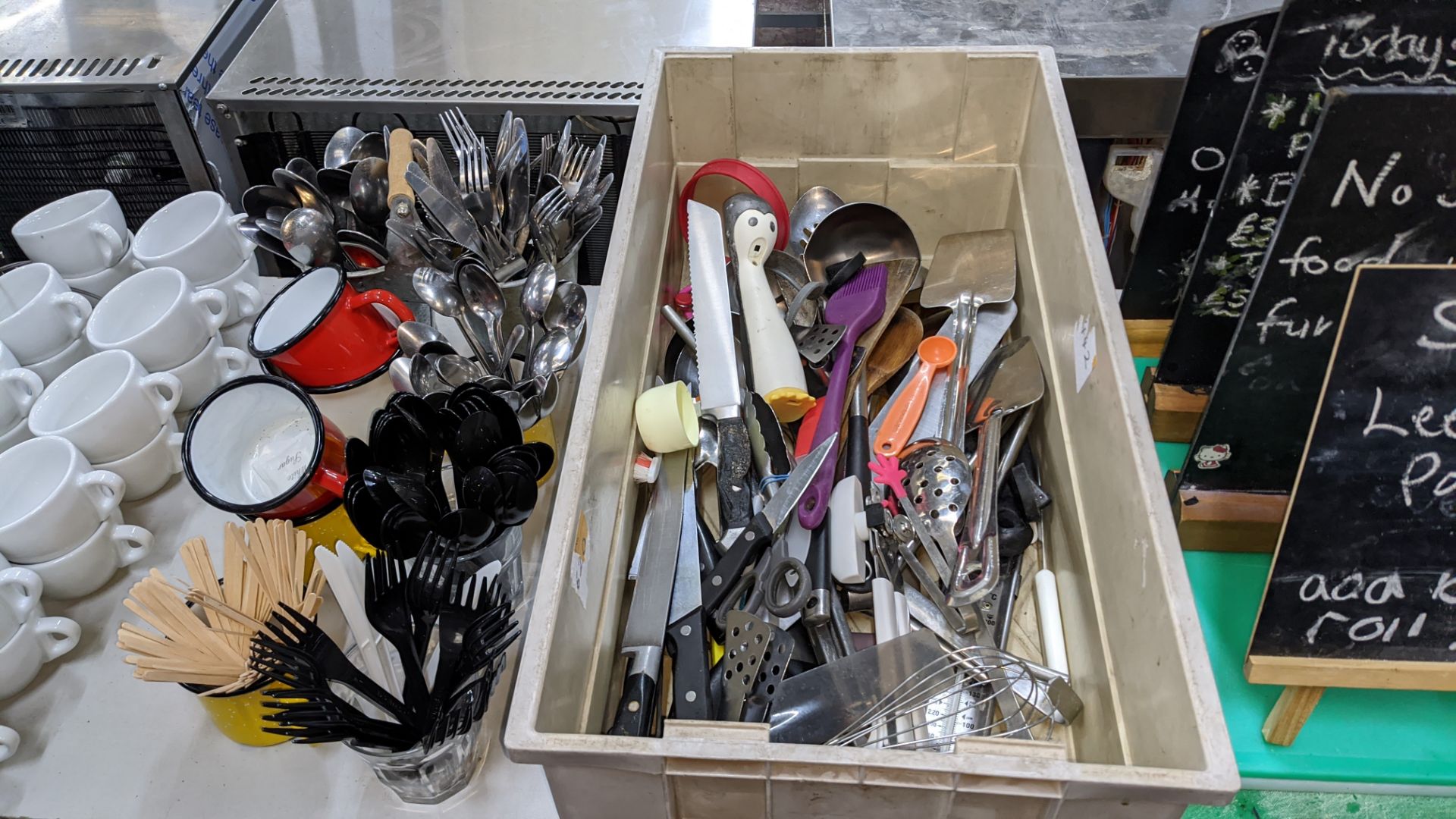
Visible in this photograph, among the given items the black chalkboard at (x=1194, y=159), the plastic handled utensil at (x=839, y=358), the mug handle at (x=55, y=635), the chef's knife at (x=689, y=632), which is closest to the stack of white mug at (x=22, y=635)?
the mug handle at (x=55, y=635)

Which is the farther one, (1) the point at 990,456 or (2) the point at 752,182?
(2) the point at 752,182

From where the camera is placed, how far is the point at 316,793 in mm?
604

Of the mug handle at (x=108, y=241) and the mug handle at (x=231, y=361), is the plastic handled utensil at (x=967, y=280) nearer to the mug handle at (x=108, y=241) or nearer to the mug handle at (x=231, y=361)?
Answer: the mug handle at (x=231, y=361)

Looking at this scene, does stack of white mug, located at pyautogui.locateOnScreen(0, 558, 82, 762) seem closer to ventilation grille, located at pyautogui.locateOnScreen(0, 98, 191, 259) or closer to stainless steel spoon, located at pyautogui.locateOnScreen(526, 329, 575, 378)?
stainless steel spoon, located at pyautogui.locateOnScreen(526, 329, 575, 378)

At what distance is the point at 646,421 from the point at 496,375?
0.14 m

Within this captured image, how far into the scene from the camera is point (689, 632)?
0.62 m

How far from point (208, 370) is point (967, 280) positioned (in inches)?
28.2

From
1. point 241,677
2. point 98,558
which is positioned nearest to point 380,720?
point 241,677

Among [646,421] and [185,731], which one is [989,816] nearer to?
[646,421]

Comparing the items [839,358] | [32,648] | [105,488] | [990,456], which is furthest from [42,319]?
[990,456]

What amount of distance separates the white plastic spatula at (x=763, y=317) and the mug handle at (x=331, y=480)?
0.34m

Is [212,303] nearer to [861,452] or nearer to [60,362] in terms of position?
[60,362]

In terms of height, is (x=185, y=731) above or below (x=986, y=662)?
below

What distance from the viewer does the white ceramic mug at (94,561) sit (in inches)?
26.5
